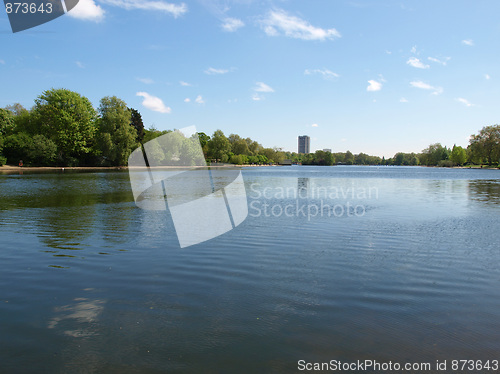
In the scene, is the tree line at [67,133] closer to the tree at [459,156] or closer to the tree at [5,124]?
the tree at [5,124]

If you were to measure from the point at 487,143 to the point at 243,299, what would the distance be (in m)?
156

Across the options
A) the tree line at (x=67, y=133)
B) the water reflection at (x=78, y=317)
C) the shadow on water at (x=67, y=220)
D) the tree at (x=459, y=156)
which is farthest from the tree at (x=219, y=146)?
the water reflection at (x=78, y=317)

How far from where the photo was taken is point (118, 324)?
5.02 meters

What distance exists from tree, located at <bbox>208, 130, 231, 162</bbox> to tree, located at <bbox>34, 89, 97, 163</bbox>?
75.3 metres

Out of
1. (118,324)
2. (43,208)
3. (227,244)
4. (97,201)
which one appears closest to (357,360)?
(118,324)

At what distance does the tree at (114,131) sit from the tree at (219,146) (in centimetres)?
6770

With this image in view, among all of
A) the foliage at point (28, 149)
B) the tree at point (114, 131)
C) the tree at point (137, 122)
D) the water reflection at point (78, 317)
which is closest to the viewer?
the water reflection at point (78, 317)

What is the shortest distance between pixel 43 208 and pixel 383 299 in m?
18.2

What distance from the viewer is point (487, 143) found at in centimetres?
12912

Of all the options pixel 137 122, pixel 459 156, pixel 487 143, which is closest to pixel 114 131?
pixel 137 122

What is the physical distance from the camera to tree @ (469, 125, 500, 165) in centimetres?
12781

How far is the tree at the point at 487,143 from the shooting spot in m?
128

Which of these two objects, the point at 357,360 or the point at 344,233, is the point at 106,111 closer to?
the point at 344,233

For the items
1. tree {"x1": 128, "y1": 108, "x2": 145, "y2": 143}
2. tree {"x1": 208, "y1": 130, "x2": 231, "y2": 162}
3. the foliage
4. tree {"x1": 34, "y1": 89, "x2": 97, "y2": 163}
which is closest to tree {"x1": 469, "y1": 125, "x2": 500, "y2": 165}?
tree {"x1": 208, "y1": 130, "x2": 231, "y2": 162}
